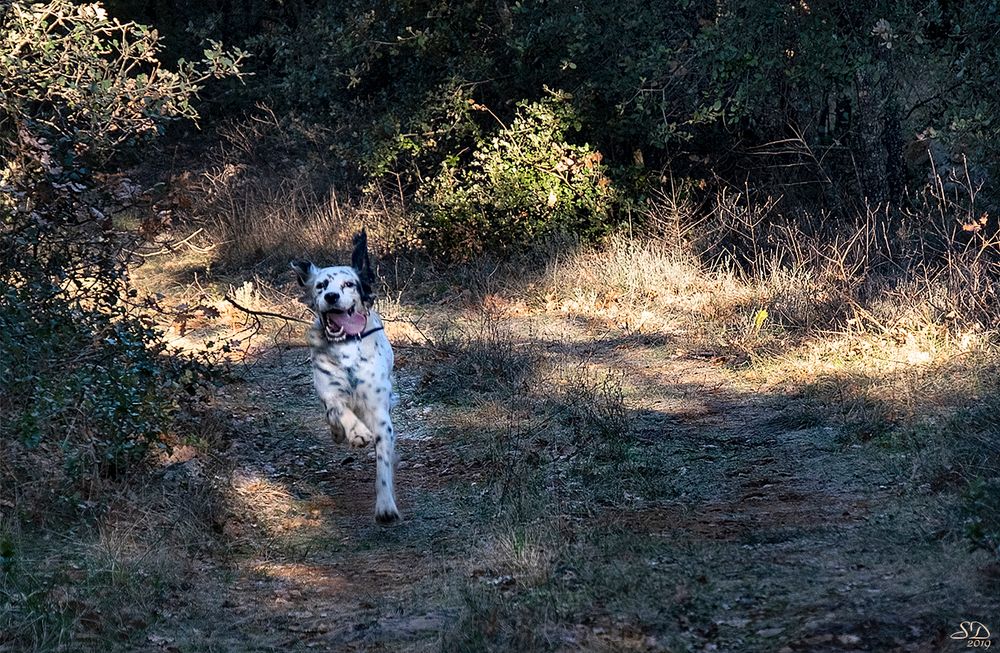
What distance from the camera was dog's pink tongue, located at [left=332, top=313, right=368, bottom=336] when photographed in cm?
695

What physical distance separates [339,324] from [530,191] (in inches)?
264

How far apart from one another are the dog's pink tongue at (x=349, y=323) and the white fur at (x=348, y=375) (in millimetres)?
48

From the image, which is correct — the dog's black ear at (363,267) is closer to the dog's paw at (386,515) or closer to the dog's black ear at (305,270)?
the dog's black ear at (305,270)

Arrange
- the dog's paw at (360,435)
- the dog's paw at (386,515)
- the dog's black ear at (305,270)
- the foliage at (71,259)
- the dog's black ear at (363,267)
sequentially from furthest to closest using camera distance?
the dog's black ear at (363,267)
the dog's black ear at (305,270)
the dog's paw at (360,435)
the dog's paw at (386,515)
the foliage at (71,259)

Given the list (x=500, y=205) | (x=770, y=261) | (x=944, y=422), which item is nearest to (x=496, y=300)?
(x=500, y=205)

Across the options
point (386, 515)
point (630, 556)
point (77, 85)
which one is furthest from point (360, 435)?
point (77, 85)

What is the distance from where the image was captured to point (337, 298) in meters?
6.85

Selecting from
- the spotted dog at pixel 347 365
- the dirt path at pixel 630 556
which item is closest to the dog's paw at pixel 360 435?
the spotted dog at pixel 347 365

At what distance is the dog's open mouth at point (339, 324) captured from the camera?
694 cm

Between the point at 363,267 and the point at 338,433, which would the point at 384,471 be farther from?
the point at 363,267

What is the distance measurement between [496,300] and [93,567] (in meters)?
7.33

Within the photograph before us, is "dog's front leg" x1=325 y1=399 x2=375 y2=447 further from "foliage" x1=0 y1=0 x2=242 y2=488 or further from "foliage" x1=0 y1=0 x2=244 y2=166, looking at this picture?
"foliage" x1=0 y1=0 x2=244 y2=166

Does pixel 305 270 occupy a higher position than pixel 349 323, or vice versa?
pixel 305 270

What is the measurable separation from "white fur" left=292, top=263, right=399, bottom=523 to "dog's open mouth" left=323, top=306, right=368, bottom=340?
0.03 m
